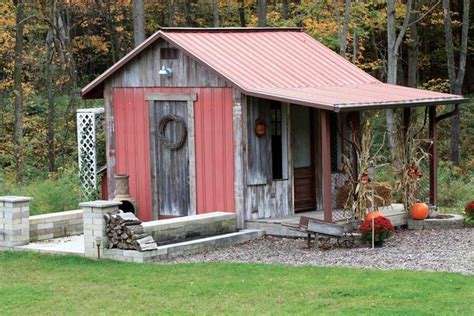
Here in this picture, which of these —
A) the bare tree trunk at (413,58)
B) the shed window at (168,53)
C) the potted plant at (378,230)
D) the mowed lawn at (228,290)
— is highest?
the bare tree trunk at (413,58)

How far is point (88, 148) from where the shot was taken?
19562mm

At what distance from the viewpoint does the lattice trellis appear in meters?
19.4

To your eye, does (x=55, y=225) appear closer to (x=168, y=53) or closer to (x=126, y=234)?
(x=126, y=234)

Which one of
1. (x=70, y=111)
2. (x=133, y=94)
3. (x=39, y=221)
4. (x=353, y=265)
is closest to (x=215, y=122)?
(x=133, y=94)

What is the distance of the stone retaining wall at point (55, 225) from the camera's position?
1571 centimetres

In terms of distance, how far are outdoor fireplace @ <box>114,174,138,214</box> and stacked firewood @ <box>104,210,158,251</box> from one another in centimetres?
318

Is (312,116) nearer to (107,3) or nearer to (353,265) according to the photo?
(353,265)

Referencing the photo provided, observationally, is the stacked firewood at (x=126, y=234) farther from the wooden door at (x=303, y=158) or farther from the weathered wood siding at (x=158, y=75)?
→ the wooden door at (x=303, y=158)

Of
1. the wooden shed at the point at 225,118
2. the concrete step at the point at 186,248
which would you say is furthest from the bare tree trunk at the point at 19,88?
the concrete step at the point at 186,248

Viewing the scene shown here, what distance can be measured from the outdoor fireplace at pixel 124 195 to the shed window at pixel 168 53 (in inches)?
90.1

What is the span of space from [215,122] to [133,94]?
6.39 feet

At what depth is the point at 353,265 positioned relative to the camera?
12.9 metres

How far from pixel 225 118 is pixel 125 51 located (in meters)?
20.7

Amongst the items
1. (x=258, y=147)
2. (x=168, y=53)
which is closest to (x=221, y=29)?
(x=168, y=53)
